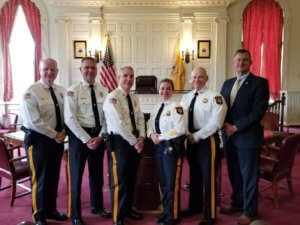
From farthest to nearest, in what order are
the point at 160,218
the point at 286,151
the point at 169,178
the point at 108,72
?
1. the point at 108,72
2. the point at 286,151
3. the point at 160,218
4. the point at 169,178

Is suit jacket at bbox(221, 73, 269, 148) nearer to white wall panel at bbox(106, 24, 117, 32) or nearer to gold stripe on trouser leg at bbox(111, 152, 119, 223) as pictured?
gold stripe on trouser leg at bbox(111, 152, 119, 223)

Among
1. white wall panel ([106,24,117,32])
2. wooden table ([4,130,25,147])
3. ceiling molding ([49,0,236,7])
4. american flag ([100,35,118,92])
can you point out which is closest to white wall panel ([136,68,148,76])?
american flag ([100,35,118,92])

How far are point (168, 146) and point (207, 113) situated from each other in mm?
471

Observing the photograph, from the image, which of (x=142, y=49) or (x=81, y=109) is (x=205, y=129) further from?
(x=142, y=49)

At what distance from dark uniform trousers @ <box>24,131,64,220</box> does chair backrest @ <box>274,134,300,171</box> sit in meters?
2.26

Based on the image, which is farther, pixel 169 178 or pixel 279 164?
pixel 279 164

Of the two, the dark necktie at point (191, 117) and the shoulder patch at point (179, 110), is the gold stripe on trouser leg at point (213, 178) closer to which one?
the dark necktie at point (191, 117)

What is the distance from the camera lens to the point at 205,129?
272 cm

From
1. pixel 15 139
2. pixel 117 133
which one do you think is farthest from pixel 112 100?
pixel 15 139

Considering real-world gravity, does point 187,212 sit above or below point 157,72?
below

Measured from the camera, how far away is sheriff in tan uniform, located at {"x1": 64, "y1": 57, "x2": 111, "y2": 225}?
8.92 feet

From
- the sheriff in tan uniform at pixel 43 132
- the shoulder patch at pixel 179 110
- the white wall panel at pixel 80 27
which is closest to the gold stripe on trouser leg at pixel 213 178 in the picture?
the shoulder patch at pixel 179 110

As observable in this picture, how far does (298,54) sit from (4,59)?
7.44 m

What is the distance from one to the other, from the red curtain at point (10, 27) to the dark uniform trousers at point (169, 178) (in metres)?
6.01
